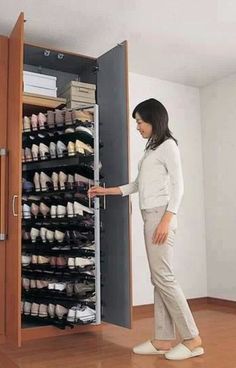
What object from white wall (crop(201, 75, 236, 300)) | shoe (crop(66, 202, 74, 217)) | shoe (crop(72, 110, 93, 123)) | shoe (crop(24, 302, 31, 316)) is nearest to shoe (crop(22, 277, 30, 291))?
shoe (crop(24, 302, 31, 316))

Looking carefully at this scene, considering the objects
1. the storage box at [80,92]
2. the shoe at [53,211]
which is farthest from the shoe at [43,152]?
the storage box at [80,92]

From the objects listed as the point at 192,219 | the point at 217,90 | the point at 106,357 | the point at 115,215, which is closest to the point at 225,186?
the point at 192,219

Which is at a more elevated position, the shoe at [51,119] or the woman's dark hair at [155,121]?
the shoe at [51,119]

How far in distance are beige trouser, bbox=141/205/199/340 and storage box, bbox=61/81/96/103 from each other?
1.13 metres

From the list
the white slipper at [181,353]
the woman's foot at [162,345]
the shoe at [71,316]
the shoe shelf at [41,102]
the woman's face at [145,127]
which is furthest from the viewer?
the shoe shelf at [41,102]

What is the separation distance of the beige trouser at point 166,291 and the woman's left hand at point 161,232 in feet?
0.10

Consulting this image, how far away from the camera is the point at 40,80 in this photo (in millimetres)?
3041

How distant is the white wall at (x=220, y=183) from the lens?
3799 millimetres

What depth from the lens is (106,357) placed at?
7.57ft

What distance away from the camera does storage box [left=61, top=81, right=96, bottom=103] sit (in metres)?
3.06

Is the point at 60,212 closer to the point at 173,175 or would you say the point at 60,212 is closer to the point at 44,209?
the point at 44,209

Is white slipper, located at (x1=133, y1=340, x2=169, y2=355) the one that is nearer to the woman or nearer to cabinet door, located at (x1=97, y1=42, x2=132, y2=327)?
the woman

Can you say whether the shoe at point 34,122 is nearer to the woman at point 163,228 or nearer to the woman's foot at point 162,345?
the woman at point 163,228

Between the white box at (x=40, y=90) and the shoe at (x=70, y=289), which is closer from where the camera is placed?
the shoe at (x=70, y=289)
